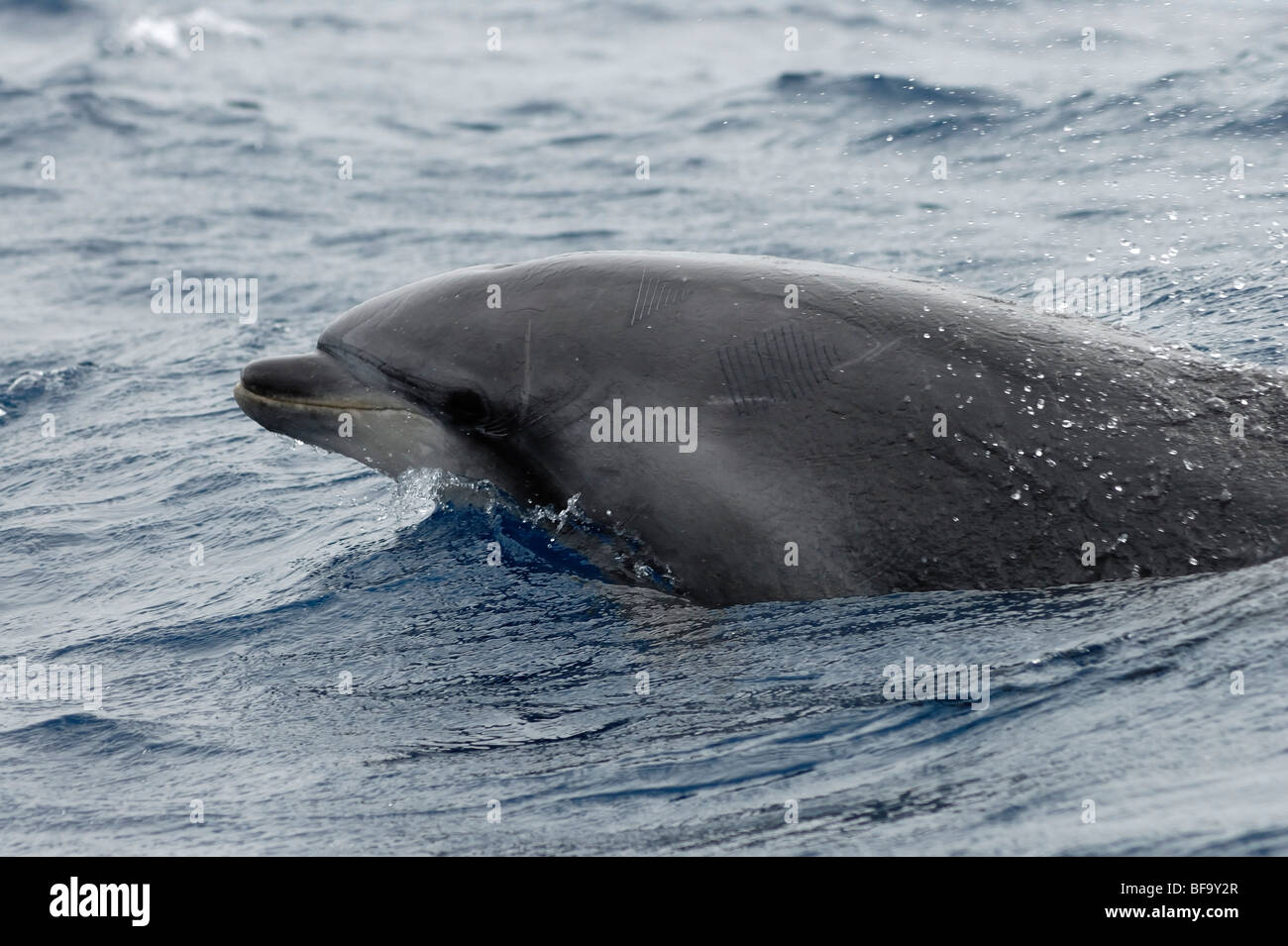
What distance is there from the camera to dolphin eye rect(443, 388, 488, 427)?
8.39 metres

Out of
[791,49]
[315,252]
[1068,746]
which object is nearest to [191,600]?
[1068,746]

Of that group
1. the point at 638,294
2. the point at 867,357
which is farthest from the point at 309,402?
the point at 867,357

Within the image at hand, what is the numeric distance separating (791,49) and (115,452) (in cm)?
1941

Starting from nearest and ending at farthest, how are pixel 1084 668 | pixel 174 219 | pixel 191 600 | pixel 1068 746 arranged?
1. pixel 1068 746
2. pixel 1084 668
3. pixel 191 600
4. pixel 174 219

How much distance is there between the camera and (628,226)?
65.7 feet

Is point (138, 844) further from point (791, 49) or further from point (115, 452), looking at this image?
point (791, 49)

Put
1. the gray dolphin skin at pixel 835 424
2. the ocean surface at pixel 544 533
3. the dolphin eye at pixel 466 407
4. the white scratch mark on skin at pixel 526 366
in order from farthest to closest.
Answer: the dolphin eye at pixel 466 407 < the white scratch mark on skin at pixel 526 366 < the gray dolphin skin at pixel 835 424 < the ocean surface at pixel 544 533

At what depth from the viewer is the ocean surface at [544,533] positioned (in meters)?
6.44

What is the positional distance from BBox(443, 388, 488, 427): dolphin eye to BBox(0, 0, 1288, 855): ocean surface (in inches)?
26.5

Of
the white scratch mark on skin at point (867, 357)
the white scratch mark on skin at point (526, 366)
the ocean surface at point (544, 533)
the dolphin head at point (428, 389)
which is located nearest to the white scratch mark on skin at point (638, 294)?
the dolphin head at point (428, 389)

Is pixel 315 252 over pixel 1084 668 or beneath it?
over

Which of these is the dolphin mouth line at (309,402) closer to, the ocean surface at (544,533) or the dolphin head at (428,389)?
the dolphin head at (428,389)

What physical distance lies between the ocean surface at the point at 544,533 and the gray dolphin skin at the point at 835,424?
259mm

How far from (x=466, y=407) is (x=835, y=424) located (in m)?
2.12
